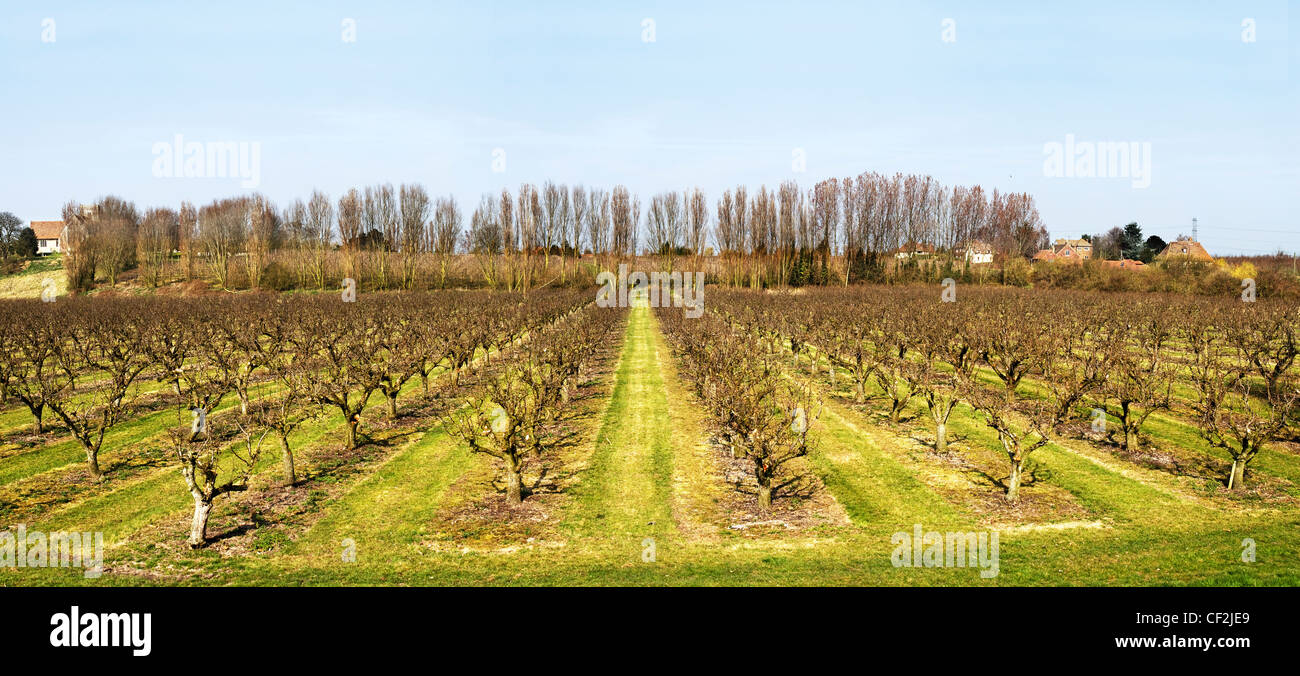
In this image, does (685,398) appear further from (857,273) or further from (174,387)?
(857,273)

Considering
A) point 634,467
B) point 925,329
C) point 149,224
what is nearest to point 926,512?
point 634,467

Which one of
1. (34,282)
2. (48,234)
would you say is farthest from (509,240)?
(48,234)

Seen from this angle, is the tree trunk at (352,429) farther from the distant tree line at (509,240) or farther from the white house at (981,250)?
the white house at (981,250)

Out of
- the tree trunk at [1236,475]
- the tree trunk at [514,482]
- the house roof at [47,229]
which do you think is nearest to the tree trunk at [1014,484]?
the tree trunk at [1236,475]

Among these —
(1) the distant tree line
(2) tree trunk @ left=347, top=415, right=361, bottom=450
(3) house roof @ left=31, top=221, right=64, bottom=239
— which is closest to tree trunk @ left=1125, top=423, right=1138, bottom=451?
(2) tree trunk @ left=347, top=415, right=361, bottom=450

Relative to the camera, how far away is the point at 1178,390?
24.6 meters

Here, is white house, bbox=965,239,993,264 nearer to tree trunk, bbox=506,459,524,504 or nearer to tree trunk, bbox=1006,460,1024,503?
tree trunk, bbox=1006,460,1024,503

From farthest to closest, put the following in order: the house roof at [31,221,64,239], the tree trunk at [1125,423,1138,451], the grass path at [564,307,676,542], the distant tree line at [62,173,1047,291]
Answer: the house roof at [31,221,64,239] → the distant tree line at [62,173,1047,291] → the tree trunk at [1125,423,1138,451] → the grass path at [564,307,676,542]

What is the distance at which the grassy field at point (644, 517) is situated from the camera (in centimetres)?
1102

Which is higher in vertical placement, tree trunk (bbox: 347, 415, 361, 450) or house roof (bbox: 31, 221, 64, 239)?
house roof (bbox: 31, 221, 64, 239)

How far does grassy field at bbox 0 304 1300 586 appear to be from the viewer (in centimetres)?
1102

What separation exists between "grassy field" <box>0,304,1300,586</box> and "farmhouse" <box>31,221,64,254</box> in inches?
5397

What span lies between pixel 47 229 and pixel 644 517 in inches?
6158

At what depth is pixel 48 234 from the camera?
12425cm
